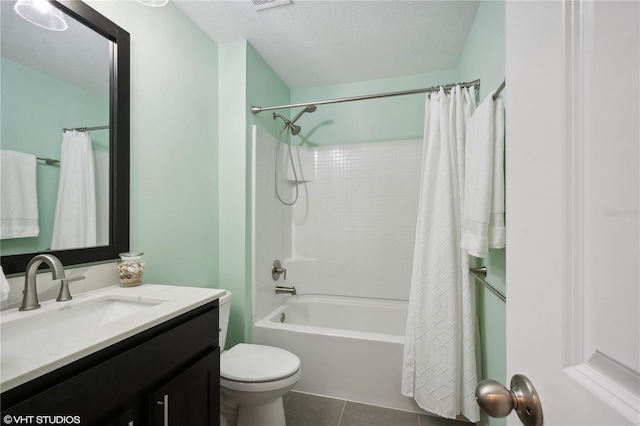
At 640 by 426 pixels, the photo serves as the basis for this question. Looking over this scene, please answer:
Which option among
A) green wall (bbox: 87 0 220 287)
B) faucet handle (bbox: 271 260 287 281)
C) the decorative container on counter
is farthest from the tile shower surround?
the decorative container on counter

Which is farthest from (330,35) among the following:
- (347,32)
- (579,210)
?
(579,210)

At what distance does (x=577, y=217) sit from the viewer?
0.31 meters

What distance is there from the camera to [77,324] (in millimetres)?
910

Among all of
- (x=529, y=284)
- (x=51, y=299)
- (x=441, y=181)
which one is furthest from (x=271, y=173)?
(x=529, y=284)

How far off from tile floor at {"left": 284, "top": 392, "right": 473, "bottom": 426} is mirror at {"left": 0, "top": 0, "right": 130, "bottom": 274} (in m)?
1.33

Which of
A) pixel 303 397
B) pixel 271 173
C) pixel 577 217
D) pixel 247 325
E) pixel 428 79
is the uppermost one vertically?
pixel 428 79

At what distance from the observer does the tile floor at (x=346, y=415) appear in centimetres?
154

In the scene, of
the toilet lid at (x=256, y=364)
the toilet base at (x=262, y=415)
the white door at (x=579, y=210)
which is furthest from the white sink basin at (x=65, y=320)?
the white door at (x=579, y=210)

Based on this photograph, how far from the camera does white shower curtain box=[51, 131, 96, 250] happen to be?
0.99 m

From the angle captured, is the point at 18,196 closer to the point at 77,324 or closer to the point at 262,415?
the point at 77,324

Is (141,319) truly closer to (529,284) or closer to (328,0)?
(529,284)

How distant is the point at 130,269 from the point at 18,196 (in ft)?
1.43

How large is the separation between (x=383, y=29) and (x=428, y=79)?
0.75 metres

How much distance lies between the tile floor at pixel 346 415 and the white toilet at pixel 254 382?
25 centimetres
